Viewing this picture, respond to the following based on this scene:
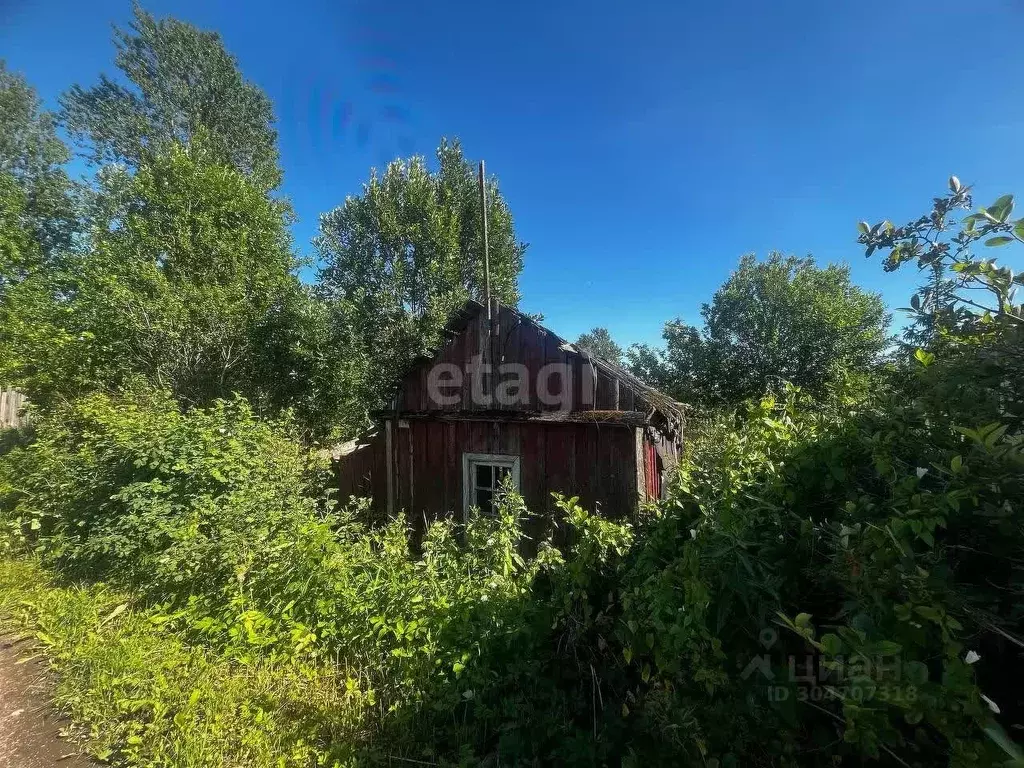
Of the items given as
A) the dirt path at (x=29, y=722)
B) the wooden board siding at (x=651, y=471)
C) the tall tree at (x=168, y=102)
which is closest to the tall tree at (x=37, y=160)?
the tall tree at (x=168, y=102)

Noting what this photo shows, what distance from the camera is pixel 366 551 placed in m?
3.37

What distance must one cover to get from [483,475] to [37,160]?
59.1 ft

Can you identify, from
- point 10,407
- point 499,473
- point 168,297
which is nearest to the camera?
point 499,473

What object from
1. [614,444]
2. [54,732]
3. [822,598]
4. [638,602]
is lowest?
[54,732]

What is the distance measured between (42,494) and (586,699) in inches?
290

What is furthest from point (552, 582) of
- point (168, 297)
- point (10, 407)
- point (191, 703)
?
point (10, 407)

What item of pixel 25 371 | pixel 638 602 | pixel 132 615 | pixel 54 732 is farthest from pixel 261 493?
pixel 25 371

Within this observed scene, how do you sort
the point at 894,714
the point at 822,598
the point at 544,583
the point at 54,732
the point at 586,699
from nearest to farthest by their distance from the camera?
the point at 894,714
the point at 822,598
the point at 586,699
the point at 54,732
the point at 544,583

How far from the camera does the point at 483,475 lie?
6.51m

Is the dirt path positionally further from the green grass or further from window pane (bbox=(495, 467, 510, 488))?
window pane (bbox=(495, 467, 510, 488))

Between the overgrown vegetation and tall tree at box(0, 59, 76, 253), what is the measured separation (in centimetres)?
838

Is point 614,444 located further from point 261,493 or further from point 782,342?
point 782,342

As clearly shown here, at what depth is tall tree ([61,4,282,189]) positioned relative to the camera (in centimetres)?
1243

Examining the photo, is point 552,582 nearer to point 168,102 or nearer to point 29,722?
point 29,722
